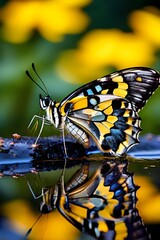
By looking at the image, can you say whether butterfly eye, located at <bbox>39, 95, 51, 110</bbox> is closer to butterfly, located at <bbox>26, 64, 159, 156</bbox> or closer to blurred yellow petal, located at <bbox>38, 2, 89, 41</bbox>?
butterfly, located at <bbox>26, 64, 159, 156</bbox>

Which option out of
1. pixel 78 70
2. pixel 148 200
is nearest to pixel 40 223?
pixel 148 200

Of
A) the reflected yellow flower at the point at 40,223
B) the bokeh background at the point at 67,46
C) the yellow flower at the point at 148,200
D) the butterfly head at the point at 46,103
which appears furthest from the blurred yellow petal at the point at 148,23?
the reflected yellow flower at the point at 40,223

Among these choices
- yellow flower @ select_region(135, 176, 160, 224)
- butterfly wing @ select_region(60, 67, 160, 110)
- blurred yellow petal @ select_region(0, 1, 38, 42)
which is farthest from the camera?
blurred yellow petal @ select_region(0, 1, 38, 42)

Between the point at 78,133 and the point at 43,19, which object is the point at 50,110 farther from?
the point at 43,19

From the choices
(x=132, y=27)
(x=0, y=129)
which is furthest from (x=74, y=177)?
(x=132, y=27)

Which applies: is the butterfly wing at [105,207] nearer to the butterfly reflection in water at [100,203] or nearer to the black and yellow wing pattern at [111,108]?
the butterfly reflection in water at [100,203]

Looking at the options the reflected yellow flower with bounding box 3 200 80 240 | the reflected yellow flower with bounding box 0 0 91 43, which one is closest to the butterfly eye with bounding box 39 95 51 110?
the reflected yellow flower with bounding box 0 0 91 43
